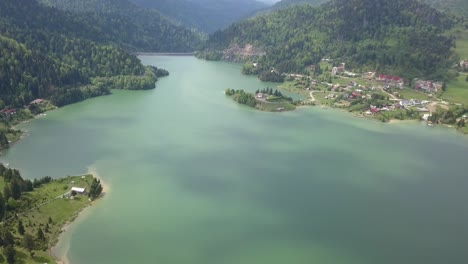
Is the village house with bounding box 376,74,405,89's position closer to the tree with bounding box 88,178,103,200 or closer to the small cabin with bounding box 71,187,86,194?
the tree with bounding box 88,178,103,200

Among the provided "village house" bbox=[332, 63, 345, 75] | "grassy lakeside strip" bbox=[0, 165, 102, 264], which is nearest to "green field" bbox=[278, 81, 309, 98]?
"village house" bbox=[332, 63, 345, 75]

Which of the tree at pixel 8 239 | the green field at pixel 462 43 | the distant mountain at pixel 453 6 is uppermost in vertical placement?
the distant mountain at pixel 453 6

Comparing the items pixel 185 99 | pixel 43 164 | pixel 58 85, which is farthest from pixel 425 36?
pixel 43 164

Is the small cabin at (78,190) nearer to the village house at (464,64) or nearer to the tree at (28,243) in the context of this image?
the tree at (28,243)

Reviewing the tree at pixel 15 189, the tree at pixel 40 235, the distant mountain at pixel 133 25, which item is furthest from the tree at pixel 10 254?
the distant mountain at pixel 133 25

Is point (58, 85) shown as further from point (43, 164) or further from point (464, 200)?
point (464, 200)

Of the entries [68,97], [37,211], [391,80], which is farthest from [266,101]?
[37,211]
